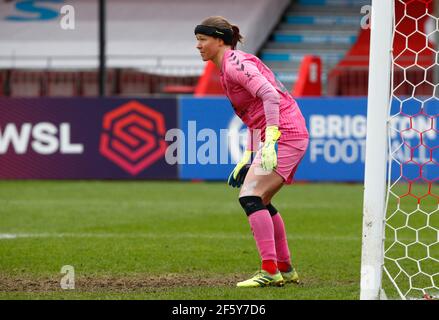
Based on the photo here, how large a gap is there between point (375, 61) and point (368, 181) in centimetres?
76

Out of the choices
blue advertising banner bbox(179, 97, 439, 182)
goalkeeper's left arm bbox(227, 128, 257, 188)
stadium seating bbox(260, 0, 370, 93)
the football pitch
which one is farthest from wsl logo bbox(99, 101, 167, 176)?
goalkeeper's left arm bbox(227, 128, 257, 188)

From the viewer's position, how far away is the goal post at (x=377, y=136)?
6539mm

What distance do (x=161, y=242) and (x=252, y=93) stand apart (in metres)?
3.67

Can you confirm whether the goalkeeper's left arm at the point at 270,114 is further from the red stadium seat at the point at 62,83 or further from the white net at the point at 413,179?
the red stadium seat at the point at 62,83

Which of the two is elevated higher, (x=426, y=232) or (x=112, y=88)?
(x=112, y=88)

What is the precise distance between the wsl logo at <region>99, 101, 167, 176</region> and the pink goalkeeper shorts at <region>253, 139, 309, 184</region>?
437 inches

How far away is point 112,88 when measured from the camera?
78.8 ft

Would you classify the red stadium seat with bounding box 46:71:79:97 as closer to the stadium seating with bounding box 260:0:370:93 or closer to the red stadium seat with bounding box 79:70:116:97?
the red stadium seat with bounding box 79:70:116:97

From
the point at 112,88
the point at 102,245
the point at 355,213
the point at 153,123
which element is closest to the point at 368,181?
the point at 102,245

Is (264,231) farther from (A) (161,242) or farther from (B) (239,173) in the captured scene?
(A) (161,242)

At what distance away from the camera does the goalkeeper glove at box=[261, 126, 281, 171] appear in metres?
7.05

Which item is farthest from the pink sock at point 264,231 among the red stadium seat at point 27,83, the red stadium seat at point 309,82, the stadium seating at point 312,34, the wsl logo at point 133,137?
the stadium seating at point 312,34
